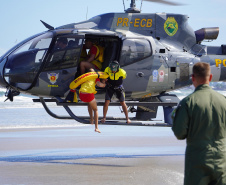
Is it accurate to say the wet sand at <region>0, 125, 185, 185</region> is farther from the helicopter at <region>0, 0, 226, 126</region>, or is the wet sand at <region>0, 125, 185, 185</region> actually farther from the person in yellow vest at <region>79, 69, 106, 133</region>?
the person in yellow vest at <region>79, 69, 106, 133</region>

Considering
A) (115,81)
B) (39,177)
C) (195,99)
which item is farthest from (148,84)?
(195,99)

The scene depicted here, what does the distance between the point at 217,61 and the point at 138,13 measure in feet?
8.29

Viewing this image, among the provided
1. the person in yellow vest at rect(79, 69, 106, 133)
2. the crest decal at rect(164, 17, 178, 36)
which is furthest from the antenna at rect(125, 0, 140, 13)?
the person in yellow vest at rect(79, 69, 106, 133)

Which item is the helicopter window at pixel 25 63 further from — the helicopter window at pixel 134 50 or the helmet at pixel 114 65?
the helicopter window at pixel 134 50

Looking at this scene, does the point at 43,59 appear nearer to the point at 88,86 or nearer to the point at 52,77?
the point at 52,77

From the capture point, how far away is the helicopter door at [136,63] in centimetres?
1101

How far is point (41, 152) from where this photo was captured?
11.9 m

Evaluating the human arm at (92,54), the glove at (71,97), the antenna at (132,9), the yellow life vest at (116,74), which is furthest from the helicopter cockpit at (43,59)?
the antenna at (132,9)

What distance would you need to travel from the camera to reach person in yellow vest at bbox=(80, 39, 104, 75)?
10.7 metres

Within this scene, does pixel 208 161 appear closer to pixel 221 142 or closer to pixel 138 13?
pixel 221 142

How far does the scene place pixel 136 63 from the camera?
11102 mm

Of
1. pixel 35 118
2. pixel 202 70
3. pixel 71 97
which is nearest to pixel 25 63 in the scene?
pixel 71 97

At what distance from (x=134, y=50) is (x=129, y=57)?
0.73 feet

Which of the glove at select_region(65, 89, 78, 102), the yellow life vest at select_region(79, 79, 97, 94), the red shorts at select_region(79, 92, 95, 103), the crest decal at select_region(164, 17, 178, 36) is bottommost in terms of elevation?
the glove at select_region(65, 89, 78, 102)
